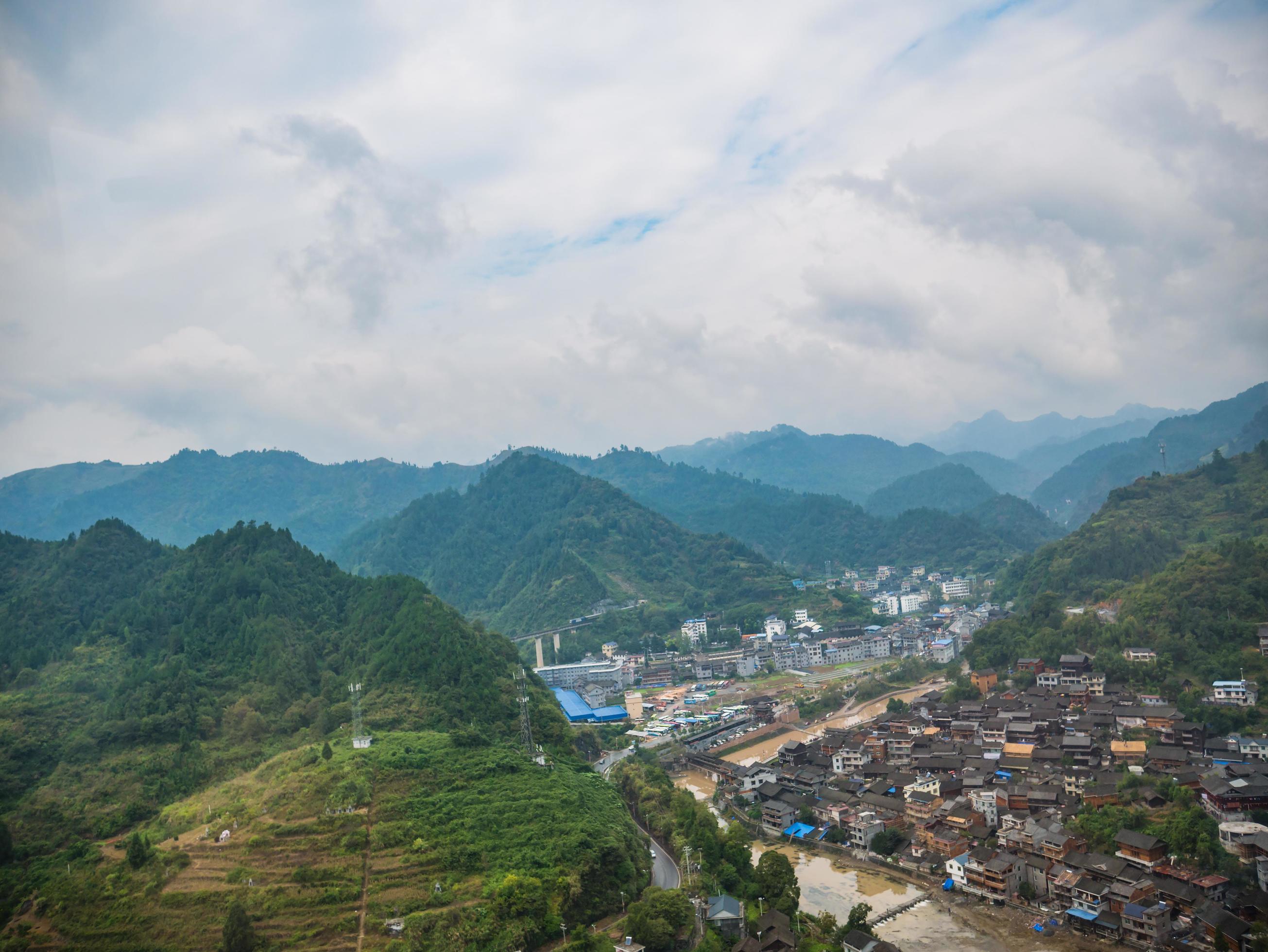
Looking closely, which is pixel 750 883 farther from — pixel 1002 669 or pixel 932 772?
pixel 1002 669

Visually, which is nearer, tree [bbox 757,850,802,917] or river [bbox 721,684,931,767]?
tree [bbox 757,850,802,917]

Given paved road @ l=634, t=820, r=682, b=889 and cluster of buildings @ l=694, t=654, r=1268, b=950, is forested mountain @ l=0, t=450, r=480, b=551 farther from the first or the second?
paved road @ l=634, t=820, r=682, b=889

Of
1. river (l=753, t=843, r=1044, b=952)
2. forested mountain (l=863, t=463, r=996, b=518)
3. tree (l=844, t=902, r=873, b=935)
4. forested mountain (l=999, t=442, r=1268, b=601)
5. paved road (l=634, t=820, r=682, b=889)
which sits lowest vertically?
river (l=753, t=843, r=1044, b=952)

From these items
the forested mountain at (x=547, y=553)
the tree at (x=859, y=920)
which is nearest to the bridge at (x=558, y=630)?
the forested mountain at (x=547, y=553)

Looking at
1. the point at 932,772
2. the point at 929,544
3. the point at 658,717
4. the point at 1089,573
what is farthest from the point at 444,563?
the point at 932,772

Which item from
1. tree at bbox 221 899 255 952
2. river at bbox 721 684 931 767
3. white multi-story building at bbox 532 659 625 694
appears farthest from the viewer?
white multi-story building at bbox 532 659 625 694

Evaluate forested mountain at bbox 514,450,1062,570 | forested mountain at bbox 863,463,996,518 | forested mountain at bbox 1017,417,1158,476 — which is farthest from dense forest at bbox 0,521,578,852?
forested mountain at bbox 1017,417,1158,476

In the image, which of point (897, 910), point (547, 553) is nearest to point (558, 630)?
point (547, 553)

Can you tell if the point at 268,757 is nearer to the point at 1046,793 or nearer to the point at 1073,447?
the point at 1046,793
